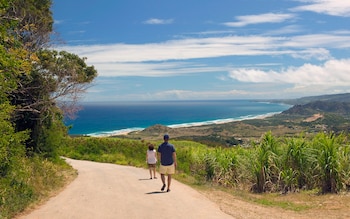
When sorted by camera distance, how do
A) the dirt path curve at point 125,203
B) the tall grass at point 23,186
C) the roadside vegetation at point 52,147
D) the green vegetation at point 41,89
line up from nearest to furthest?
1. the dirt path curve at point 125,203
2. the tall grass at point 23,186
3. the roadside vegetation at point 52,147
4. the green vegetation at point 41,89

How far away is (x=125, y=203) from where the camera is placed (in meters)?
9.73

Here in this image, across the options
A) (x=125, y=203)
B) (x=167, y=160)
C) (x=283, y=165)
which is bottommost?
(x=125, y=203)

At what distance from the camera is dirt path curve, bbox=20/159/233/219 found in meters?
8.62

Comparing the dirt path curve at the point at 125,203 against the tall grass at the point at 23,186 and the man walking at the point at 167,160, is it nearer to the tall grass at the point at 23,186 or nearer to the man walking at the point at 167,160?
the tall grass at the point at 23,186

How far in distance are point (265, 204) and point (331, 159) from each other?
9.22 feet

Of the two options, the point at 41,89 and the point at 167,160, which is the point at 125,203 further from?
the point at 41,89

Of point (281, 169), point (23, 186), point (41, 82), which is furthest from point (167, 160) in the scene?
point (41, 82)

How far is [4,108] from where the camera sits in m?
9.03

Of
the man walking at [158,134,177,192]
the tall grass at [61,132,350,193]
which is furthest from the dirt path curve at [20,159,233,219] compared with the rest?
the tall grass at [61,132,350,193]

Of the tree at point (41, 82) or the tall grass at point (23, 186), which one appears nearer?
the tall grass at point (23, 186)

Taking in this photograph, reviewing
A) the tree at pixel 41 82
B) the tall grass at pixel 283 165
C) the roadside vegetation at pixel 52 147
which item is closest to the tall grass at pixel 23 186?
the roadside vegetation at pixel 52 147

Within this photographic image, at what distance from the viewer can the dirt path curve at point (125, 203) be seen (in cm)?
862

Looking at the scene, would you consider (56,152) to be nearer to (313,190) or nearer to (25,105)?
(25,105)

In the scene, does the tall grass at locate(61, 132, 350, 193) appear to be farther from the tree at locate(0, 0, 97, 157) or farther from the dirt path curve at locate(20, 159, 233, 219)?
the tree at locate(0, 0, 97, 157)
